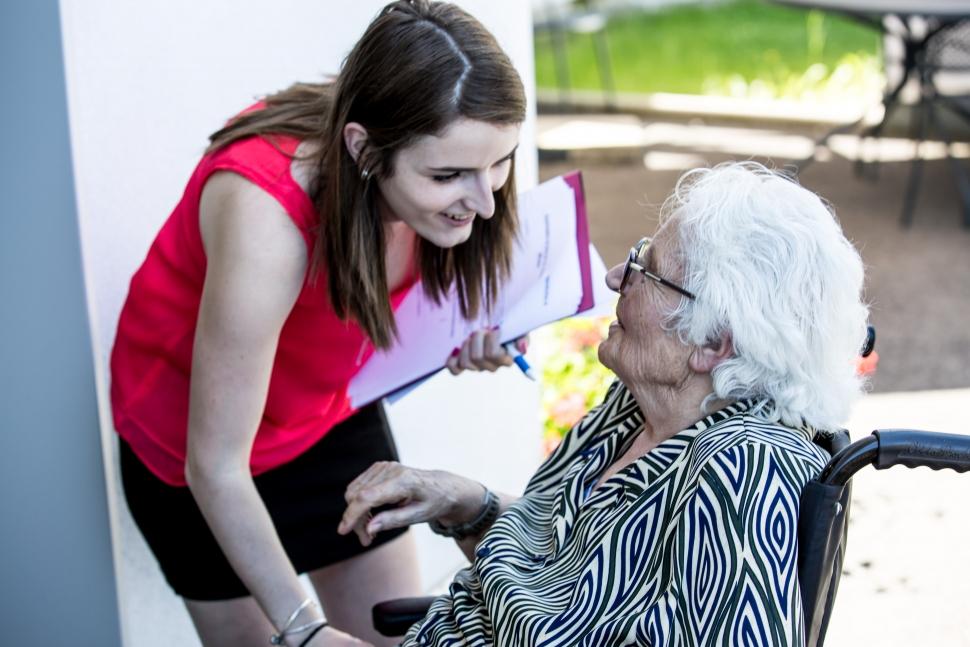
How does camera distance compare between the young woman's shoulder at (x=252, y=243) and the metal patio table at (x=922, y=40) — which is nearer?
the young woman's shoulder at (x=252, y=243)

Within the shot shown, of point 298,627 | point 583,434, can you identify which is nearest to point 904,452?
point 583,434

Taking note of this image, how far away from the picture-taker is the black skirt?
2355 millimetres

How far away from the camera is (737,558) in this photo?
61.7 inches

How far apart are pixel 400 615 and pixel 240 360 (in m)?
0.59

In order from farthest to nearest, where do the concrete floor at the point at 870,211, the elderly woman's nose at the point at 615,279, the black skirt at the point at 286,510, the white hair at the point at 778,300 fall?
the concrete floor at the point at 870,211
the black skirt at the point at 286,510
the elderly woman's nose at the point at 615,279
the white hair at the point at 778,300

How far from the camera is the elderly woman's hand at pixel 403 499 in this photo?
2.05 metres

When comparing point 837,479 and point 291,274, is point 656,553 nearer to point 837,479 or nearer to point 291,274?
point 837,479

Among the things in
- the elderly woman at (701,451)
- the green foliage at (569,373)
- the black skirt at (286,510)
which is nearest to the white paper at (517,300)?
the black skirt at (286,510)

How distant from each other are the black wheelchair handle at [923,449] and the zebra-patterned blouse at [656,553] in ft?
0.40

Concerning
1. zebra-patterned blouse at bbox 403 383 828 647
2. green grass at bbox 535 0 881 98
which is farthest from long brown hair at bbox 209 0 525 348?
green grass at bbox 535 0 881 98

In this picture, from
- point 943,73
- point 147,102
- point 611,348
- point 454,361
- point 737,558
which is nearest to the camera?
point 737,558

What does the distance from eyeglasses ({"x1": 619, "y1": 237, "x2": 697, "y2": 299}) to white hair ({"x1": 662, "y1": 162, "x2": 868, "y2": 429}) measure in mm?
19

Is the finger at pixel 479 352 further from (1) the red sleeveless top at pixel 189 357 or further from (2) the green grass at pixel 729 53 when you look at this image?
(2) the green grass at pixel 729 53

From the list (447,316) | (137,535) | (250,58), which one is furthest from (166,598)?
(250,58)
